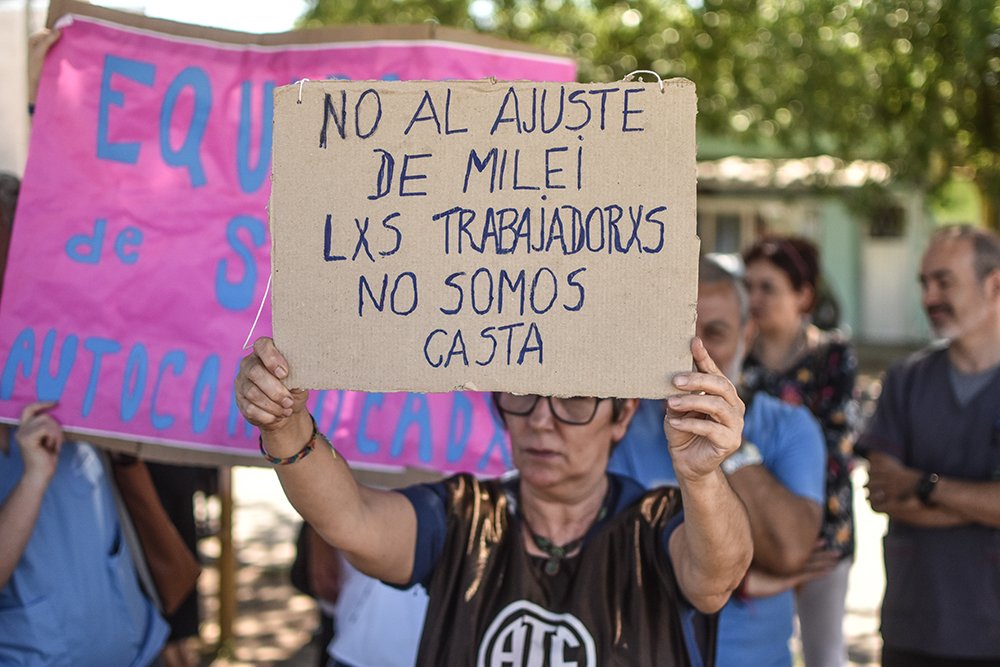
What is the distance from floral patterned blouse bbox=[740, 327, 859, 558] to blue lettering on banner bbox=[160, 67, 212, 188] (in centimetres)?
199

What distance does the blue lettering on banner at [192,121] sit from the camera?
2.36 metres

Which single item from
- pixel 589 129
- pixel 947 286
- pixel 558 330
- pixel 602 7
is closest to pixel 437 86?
pixel 589 129

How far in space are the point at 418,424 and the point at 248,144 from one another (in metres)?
0.87

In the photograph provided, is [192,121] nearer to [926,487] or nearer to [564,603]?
[564,603]

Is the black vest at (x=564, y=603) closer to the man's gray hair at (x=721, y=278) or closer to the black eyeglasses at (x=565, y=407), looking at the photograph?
the black eyeglasses at (x=565, y=407)

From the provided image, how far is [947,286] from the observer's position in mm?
2834

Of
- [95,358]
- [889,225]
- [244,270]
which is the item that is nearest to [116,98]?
[244,270]

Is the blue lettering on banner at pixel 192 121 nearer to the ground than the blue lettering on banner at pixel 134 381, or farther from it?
farther from it

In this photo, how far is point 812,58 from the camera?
15.6 ft

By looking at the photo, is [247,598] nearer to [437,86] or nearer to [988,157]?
[437,86]

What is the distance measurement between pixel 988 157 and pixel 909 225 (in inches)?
526

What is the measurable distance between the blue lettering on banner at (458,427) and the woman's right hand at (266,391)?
90cm

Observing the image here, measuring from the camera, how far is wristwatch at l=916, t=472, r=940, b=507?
8.80 feet

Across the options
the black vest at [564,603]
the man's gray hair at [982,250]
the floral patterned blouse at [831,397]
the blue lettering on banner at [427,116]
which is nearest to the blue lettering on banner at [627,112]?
the blue lettering on banner at [427,116]
